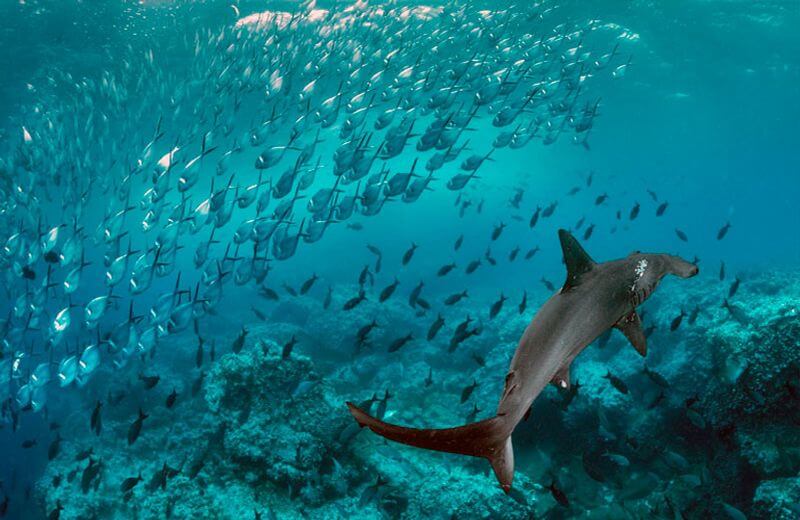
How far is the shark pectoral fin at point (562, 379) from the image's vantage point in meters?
1.22

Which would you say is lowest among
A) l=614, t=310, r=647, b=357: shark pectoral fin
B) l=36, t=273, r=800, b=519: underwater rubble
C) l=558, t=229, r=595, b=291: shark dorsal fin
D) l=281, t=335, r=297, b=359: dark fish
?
l=36, t=273, r=800, b=519: underwater rubble

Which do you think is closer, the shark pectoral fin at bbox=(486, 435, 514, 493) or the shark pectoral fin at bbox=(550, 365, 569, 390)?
the shark pectoral fin at bbox=(486, 435, 514, 493)

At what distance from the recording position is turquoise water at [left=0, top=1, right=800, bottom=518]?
560 centimetres

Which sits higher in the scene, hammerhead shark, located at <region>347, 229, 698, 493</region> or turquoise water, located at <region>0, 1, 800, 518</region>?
hammerhead shark, located at <region>347, 229, 698, 493</region>

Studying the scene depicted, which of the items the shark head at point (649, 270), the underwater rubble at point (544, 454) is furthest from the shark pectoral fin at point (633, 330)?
the underwater rubble at point (544, 454)

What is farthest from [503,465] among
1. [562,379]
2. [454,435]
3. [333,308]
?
[333,308]

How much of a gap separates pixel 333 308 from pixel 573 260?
14.9 meters

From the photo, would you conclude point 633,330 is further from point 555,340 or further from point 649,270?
point 555,340

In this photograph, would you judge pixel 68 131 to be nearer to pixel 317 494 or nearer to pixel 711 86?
pixel 317 494

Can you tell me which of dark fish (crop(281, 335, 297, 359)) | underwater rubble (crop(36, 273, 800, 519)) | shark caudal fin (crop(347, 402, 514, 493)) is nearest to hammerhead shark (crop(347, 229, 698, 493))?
shark caudal fin (crop(347, 402, 514, 493))

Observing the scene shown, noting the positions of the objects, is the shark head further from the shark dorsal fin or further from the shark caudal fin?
the shark caudal fin

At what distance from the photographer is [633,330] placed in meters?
1.54

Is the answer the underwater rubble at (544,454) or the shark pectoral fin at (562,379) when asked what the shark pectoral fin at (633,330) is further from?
the underwater rubble at (544,454)

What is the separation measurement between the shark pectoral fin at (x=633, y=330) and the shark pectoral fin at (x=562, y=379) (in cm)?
37
